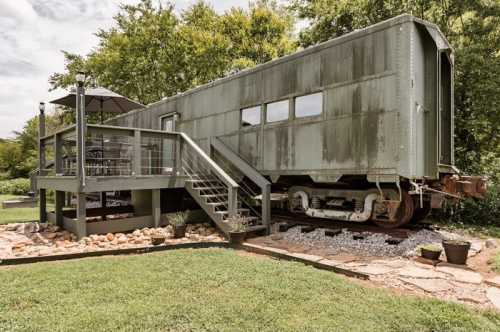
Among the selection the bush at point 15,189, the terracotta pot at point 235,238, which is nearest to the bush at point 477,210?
the terracotta pot at point 235,238

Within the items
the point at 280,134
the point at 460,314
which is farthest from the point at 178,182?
the point at 460,314

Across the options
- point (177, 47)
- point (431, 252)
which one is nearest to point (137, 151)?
point (431, 252)

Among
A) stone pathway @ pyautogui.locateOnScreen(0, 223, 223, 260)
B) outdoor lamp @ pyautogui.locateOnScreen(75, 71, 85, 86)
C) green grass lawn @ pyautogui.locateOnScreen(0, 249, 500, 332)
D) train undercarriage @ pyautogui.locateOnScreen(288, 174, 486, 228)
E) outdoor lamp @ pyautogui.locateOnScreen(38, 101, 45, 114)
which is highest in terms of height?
outdoor lamp @ pyautogui.locateOnScreen(75, 71, 85, 86)

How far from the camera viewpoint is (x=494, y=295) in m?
Result: 3.18

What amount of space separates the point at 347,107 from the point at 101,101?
698cm

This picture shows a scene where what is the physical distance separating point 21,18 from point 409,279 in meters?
15.3

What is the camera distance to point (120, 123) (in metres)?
13.8

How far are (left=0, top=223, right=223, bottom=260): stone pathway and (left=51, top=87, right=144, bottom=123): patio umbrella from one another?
133 inches

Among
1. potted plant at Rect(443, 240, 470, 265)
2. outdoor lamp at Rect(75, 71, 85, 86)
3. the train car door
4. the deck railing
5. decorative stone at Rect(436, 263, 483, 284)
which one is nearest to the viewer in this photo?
decorative stone at Rect(436, 263, 483, 284)

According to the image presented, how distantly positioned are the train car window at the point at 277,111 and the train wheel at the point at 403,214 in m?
2.91

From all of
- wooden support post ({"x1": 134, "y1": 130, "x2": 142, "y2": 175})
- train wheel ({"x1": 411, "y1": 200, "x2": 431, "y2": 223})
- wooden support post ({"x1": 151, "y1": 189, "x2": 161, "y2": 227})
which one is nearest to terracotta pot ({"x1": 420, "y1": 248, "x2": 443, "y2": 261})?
train wheel ({"x1": 411, "y1": 200, "x2": 431, "y2": 223})

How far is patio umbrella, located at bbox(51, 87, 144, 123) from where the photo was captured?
26.6ft

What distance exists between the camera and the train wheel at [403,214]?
580 cm

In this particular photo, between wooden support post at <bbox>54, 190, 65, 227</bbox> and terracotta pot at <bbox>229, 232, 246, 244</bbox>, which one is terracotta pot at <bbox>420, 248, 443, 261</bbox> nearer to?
terracotta pot at <bbox>229, 232, 246, 244</bbox>
